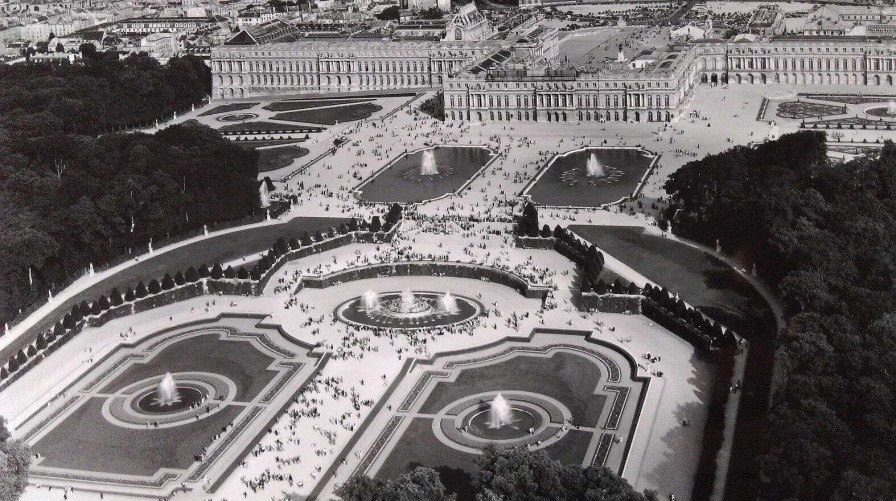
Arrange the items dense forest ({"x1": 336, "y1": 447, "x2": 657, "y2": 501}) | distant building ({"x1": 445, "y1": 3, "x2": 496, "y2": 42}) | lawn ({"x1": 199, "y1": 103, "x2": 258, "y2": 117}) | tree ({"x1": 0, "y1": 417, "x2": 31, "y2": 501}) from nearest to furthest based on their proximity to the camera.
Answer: dense forest ({"x1": 336, "y1": 447, "x2": 657, "y2": 501}) → tree ({"x1": 0, "y1": 417, "x2": 31, "y2": 501}) → lawn ({"x1": 199, "y1": 103, "x2": 258, "y2": 117}) → distant building ({"x1": 445, "y1": 3, "x2": 496, "y2": 42})

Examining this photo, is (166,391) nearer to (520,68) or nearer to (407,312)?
(407,312)

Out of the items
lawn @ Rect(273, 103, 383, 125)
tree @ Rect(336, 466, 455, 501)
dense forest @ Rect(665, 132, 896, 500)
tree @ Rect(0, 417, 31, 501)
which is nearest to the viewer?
tree @ Rect(336, 466, 455, 501)

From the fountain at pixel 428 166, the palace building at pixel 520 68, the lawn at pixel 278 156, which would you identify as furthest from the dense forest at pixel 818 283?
the lawn at pixel 278 156

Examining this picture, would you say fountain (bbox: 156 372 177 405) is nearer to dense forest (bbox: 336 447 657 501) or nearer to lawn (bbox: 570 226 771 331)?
dense forest (bbox: 336 447 657 501)

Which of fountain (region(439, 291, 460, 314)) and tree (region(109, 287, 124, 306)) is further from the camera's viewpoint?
tree (region(109, 287, 124, 306))

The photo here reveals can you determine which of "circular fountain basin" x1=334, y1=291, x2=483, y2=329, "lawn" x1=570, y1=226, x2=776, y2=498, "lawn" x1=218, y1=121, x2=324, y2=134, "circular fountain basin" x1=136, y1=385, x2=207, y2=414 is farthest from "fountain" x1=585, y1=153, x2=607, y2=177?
"circular fountain basin" x1=136, y1=385, x2=207, y2=414

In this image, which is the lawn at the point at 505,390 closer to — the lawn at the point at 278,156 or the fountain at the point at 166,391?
the fountain at the point at 166,391

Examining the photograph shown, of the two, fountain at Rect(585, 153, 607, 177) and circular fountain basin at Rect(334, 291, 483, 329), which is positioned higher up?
fountain at Rect(585, 153, 607, 177)
